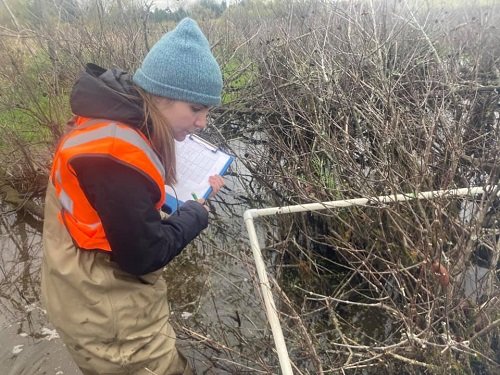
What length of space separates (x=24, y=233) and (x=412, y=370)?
425 cm

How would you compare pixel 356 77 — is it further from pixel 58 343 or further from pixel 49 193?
pixel 58 343

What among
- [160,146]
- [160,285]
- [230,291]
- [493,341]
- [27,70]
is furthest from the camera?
[27,70]

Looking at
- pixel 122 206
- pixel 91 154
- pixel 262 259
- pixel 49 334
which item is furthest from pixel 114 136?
pixel 49 334

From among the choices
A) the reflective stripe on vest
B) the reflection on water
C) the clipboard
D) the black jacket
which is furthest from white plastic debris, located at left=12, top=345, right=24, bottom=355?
the reflective stripe on vest

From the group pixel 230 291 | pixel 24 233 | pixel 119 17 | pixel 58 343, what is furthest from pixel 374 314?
pixel 119 17

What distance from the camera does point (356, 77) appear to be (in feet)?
10.0

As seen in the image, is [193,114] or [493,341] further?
[493,341]

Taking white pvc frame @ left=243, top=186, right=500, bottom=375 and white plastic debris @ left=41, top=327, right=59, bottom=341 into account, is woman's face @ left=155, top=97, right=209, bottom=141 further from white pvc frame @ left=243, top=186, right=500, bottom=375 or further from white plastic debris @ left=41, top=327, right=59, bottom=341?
white plastic debris @ left=41, top=327, right=59, bottom=341

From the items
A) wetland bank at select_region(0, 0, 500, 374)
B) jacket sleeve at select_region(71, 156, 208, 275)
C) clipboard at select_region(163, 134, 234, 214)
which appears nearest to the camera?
jacket sleeve at select_region(71, 156, 208, 275)

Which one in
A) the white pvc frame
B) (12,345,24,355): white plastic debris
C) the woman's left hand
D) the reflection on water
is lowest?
the reflection on water

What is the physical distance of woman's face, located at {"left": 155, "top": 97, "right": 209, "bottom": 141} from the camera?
161 cm

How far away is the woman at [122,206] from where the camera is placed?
55.4 inches

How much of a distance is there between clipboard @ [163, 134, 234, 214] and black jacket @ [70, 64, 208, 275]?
338mm

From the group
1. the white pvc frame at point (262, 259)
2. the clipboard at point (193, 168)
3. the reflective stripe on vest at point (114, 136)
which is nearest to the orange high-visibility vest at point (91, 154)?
the reflective stripe on vest at point (114, 136)
